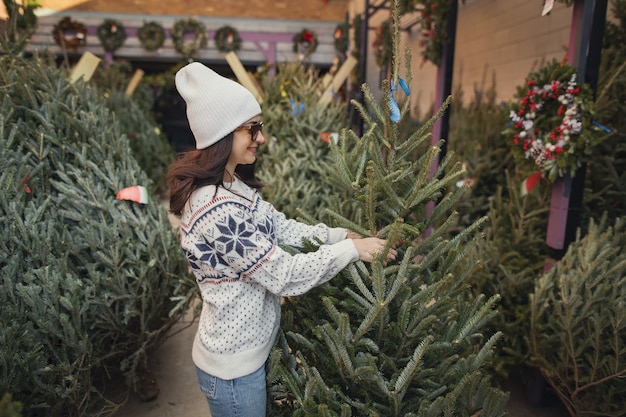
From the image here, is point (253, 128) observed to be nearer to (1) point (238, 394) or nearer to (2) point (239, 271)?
(2) point (239, 271)

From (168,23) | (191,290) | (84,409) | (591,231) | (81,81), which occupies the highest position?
(168,23)

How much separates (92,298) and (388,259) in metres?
1.70

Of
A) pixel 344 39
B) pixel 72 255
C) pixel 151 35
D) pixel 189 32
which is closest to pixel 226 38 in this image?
pixel 189 32

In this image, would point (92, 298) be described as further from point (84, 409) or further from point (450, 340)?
point (450, 340)

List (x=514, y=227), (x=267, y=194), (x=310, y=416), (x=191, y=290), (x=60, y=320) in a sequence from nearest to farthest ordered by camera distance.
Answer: (x=310, y=416) → (x=60, y=320) → (x=191, y=290) → (x=514, y=227) → (x=267, y=194)

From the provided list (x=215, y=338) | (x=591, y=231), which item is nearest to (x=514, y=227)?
(x=591, y=231)

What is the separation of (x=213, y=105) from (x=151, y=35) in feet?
44.2

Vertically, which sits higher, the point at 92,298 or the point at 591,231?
the point at 591,231

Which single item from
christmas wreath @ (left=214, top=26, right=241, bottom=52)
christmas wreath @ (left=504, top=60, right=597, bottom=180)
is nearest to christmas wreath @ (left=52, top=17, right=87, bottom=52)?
christmas wreath @ (left=214, top=26, right=241, bottom=52)

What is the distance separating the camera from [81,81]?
10.4 ft

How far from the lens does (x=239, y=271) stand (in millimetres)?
1627

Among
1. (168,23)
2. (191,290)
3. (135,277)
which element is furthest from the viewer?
(168,23)

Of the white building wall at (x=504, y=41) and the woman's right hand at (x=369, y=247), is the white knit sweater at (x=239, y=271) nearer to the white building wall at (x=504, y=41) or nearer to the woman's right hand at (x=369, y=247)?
the woman's right hand at (x=369, y=247)

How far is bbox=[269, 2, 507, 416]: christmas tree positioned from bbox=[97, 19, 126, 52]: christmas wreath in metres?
13.7
